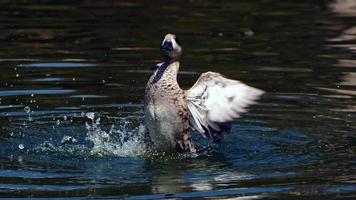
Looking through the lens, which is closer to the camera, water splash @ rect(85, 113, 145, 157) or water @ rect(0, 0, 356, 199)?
water @ rect(0, 0, 356, 199)

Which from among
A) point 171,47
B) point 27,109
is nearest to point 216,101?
point 171,47

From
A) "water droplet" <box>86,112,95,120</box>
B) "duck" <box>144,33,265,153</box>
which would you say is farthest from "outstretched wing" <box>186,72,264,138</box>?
"water droplet" <box>86,112,95,120</box>

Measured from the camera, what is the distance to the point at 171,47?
8.96 m

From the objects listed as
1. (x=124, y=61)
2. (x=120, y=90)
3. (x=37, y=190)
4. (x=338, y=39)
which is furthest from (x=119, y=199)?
(x=338, y=39)

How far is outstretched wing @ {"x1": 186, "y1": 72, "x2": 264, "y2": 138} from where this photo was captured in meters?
8.85

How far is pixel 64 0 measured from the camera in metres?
18.0

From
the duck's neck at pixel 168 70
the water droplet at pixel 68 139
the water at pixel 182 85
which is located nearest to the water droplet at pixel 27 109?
the water at pixel 182 85

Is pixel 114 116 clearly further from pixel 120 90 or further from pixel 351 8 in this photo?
pixel 351 8

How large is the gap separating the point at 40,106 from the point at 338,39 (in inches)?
197

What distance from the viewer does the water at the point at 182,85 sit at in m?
8.19

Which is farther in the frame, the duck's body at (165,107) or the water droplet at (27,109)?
the water droplet at (27,109)

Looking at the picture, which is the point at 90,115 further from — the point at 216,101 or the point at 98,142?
the point at 216,101

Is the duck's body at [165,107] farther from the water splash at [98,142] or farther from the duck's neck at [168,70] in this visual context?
the water splash at [98,142]

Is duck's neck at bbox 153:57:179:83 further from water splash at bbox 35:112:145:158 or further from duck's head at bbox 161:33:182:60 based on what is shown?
water splash at bbox 35:112:145:158
